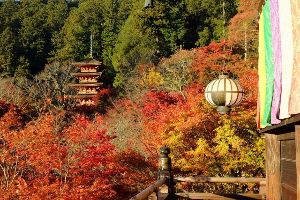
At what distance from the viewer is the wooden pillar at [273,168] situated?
4510 mm

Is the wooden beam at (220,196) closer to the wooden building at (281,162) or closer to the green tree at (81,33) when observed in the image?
the wooden building at (281,162)

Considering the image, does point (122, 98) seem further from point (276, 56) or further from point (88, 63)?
point (276, 56)

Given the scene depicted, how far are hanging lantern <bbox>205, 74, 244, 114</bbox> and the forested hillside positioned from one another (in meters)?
4.33

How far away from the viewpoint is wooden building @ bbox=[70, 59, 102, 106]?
34.4 m

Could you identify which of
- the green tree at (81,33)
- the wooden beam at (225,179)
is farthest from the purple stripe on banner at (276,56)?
the green tree at (81,33)

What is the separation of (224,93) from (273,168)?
1.69 m

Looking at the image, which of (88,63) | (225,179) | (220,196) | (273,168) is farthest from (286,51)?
(88,63)

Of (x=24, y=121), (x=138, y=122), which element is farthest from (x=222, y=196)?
(x=24, y=121)

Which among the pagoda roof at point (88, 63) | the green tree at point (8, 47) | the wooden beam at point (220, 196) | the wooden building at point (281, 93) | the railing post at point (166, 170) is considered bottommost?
the wooden beam at point (220, 196)

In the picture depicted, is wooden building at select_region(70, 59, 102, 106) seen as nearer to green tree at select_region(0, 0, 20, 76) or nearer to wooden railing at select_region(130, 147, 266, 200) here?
green tree at select_region(0, 0, 20, 76)

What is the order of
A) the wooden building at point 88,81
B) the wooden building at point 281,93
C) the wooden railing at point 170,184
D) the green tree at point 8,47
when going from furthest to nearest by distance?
the green tree at point 8,47, the wooden building at point 88,81, the wooden railing at point 170,184, the wooden building at point 281,93

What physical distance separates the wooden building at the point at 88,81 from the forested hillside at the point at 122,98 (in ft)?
3.48

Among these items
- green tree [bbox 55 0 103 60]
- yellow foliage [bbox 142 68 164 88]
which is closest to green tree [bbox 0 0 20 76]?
green tree [bbox 55 0 103 60]

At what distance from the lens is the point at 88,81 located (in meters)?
35.6
